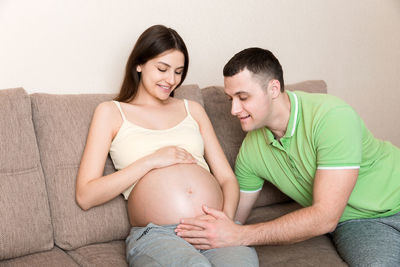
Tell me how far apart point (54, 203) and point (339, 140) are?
107 cm

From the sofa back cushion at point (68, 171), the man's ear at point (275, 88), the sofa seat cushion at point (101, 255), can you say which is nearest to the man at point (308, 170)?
the man's ear at point (275, 88)

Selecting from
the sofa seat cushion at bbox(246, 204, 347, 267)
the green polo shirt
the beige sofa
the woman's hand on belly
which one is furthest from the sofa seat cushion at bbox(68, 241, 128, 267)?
the green polo shirt

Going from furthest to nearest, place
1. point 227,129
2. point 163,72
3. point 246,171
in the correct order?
point 227,129 < point 246,171 < point 163,72

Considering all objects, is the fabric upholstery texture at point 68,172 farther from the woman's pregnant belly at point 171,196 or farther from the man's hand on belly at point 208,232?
the man's hand on belly at point 208,232

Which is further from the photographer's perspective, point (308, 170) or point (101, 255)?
point (308, 170)

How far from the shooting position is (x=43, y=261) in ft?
5.13

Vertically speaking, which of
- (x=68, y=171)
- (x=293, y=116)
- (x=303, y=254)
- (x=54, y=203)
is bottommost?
(x=303, y=254)

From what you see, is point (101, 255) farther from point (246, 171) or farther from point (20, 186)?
point (246, 171)

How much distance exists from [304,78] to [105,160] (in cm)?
157

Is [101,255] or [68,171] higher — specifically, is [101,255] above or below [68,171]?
below

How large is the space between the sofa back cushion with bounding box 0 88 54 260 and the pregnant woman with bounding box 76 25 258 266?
0.51 ft

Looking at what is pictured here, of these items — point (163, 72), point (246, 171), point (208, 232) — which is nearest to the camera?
point (208, 232)

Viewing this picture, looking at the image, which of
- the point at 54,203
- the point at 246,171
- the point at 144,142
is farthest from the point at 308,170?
the point at 54,203

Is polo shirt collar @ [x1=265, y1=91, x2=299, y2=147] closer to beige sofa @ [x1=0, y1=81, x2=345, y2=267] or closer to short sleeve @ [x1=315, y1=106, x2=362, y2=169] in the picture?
short sleeve @ [x1=315, y1=106, x2=362, y2=169]
